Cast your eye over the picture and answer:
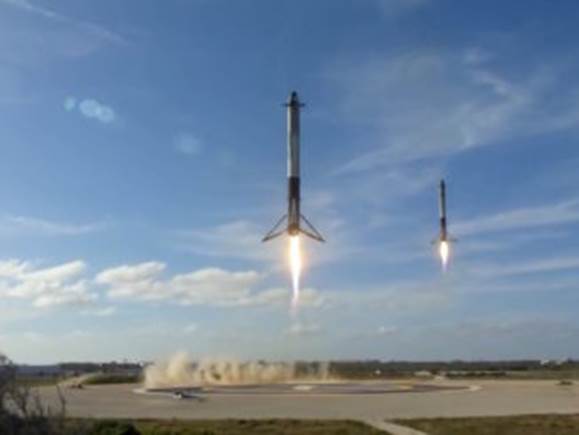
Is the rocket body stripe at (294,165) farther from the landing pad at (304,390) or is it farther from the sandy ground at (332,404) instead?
the landing pad at (304,390)

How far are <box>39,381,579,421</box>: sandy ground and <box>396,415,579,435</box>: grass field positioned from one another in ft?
11.6

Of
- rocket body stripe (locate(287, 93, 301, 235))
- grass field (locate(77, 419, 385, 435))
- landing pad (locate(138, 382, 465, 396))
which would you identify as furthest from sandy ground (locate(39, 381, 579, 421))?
rocket body stripe (locate(287, 93, 301, 235))

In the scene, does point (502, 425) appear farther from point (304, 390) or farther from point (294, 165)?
point (304, 390)

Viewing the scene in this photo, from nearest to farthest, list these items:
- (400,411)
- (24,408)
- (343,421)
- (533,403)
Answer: (24,408) < (343,421) < (400,411) < (533,403)

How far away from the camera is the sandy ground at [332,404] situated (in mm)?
54438

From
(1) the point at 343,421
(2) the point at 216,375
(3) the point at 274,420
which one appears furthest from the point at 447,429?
(2) the point at 216,375

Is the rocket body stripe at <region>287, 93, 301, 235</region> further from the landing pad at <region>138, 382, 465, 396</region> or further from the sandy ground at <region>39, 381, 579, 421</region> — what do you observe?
the landing pad at <region>138, 382, 465, 396</region>

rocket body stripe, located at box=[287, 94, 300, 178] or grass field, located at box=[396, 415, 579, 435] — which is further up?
rocket body stripe, located at box=[287, 94, 300, 178]

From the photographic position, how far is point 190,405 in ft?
207

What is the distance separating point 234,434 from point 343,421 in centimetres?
734

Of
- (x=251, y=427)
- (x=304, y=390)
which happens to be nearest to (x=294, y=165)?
(x=251, y=427)

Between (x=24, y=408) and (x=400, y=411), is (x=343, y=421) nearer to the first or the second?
(x=400, y=411)

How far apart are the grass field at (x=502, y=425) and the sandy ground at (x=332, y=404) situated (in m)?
3.53

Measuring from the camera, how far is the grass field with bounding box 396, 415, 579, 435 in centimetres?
4306
